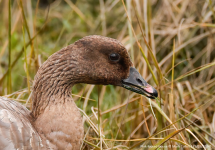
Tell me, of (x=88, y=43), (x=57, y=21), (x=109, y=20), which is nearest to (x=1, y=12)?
(x=57, y=21)

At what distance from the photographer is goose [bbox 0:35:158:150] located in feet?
7.22

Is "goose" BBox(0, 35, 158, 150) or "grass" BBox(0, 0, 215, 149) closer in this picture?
"goose" BBox(0, 35, 158, 150)

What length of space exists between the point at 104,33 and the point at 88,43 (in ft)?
5.57

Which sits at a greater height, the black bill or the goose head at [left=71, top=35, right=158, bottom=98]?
the goose head at [left=71, top=35, right=158, bottom=98]

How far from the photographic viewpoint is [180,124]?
270 cm

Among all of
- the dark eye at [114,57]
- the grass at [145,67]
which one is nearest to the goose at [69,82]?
the dark eye at [114,57]

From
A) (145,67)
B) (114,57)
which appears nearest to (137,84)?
(114,57)

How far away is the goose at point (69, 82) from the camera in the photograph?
7.22 feet

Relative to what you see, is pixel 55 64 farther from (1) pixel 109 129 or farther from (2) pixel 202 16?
(2) pixel 202 16

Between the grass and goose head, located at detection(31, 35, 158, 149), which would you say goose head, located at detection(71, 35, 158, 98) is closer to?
goose head, located at detection(31, 35, 158, 149)

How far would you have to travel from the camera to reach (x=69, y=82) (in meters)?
2.32

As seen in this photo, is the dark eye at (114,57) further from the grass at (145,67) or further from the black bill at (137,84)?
the grass at (145,67)

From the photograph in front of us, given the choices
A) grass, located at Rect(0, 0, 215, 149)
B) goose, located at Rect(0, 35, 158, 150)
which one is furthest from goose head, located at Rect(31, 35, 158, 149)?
grass, located at Rect(0, 0, 215, 149)

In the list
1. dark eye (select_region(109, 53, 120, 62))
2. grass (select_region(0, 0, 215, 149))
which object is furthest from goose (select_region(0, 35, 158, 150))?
grass (select_region(0, 0, 215, 149))
